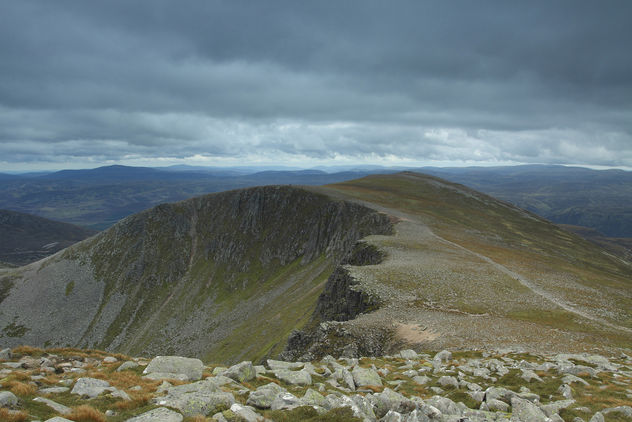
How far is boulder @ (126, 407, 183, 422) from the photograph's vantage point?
1024 cm

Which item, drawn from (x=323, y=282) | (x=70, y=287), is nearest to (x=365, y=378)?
(x=323, y=282)

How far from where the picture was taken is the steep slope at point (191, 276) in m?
100

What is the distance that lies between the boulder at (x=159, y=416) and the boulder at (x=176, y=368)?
17.8 ft

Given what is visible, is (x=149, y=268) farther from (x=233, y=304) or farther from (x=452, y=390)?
(x=452, y=390)

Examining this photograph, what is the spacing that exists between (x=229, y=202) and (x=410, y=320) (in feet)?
444

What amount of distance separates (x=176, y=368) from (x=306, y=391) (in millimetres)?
7509

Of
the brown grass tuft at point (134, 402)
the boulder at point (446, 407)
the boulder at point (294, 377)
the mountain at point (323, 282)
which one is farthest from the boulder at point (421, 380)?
the brown grass tuft at point (134, 402)

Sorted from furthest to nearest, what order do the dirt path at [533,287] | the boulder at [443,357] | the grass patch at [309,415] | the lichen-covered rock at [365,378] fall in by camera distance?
the dirt path at [533,287], the boulder at [443,357], the lichen-covered rock at [365,378], the grass patch at [309,415]

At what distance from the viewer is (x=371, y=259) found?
5734 cm

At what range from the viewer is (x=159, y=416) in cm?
1051

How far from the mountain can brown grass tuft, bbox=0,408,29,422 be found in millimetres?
25157

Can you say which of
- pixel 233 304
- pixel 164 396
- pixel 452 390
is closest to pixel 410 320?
pixel 452 390

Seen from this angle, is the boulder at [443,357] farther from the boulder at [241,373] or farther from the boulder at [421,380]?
the boulder at [241,373]

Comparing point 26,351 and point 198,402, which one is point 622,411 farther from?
point 26,351
